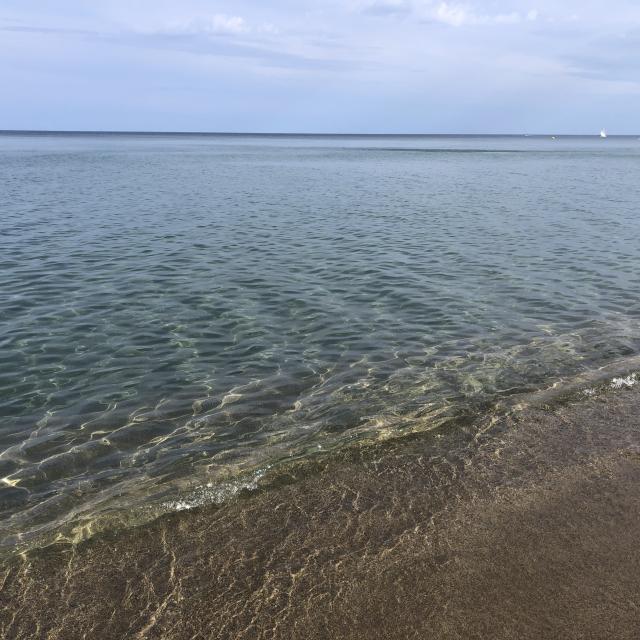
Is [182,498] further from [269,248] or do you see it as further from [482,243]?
[482,243]

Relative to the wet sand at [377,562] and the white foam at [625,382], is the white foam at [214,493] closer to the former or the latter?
the wet sand at [377,562]

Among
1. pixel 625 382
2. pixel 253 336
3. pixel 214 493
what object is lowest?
pixel 253 336

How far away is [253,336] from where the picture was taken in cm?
1597

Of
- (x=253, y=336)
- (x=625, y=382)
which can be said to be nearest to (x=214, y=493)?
(x=253, y=336)

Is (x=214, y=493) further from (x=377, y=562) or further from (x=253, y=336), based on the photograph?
(x=253, y=336)

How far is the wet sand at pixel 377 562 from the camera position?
5918 millimetres

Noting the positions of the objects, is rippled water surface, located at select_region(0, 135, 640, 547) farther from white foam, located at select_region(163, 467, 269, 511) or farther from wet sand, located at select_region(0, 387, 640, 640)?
wet sand, located at select_region(0, 387, 640, 640)

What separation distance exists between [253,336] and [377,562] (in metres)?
9.97

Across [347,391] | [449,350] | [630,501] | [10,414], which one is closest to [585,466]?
[630,501]

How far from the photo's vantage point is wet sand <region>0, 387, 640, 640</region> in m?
5.92

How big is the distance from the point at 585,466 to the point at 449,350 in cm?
636

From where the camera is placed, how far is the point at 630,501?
25.7 ft

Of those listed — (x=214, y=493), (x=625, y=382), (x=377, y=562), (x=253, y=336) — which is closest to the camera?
(x=377, y=562)

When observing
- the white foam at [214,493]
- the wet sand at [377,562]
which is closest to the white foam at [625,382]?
the wet sand at [377,562]
